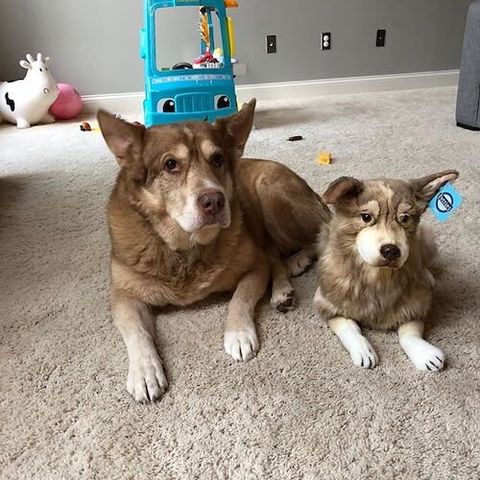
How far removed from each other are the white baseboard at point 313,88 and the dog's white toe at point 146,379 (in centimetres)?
352

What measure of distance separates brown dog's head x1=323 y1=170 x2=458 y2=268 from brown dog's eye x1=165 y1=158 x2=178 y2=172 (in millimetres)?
449

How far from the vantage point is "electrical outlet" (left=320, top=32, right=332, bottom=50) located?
4.61 meters

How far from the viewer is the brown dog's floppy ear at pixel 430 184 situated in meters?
1.37

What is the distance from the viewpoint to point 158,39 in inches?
173

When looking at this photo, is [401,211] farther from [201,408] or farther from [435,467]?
[201,408]

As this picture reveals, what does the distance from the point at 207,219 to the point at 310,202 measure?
2.07 feet

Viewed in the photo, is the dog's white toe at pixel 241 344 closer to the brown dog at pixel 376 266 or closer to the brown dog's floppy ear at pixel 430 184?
the brown dog at pixel 376 266

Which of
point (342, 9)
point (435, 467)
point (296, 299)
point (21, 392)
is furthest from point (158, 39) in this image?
point (435, 467)

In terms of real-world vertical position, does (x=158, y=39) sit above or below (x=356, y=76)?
above

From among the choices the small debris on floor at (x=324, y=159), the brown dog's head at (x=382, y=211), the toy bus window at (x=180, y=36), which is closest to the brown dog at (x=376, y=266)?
the brown dog's head at (x=382, y=211)

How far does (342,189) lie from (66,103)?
3.50 meters

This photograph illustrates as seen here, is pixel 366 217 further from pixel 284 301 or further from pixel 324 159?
pixel 324 159

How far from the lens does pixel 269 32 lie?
4.52 meters

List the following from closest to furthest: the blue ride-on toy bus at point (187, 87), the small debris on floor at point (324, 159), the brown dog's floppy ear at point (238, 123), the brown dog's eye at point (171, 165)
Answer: the brown dog's eye at point (171, 165), the brown dog's floppy ear at point (238, 123), the small debris on floor at point (324, 159), the blue ride-on toy bus at point (187, 87)
